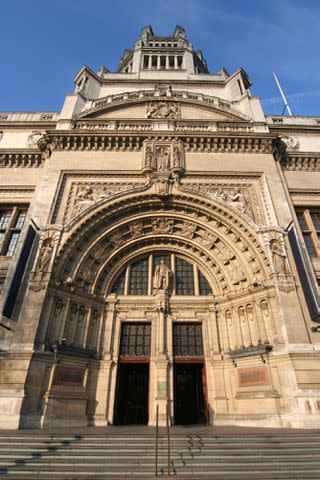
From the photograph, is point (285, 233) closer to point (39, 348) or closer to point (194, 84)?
point (39, 348)

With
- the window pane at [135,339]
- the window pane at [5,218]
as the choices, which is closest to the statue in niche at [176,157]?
the window pane at [135,339]

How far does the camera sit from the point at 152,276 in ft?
50.0

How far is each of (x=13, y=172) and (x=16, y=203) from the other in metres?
2.38

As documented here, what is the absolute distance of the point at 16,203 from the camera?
52.2 feet

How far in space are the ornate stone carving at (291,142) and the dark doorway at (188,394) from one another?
1541 centimetres

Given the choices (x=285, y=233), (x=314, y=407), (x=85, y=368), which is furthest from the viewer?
(x=285, y=233)

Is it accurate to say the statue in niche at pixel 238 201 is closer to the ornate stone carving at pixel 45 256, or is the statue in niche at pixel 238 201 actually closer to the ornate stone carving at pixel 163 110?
the ornate stone carving at pixel 163 110

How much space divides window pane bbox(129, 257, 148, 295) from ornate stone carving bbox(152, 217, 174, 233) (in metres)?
1.85

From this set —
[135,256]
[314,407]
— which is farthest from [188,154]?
[314,407]

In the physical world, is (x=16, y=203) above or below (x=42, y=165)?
below

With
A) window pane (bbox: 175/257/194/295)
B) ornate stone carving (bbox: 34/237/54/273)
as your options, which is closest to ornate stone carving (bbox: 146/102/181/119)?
window pane (bbox: 175/257/194/295)

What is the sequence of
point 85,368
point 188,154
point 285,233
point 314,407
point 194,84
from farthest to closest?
point 194,84
point 188,154
point 285,233
point 85,368
point 314,407

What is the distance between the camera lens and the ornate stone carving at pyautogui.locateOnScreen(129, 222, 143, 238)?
607 inches

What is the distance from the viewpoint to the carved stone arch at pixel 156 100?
20656mm
